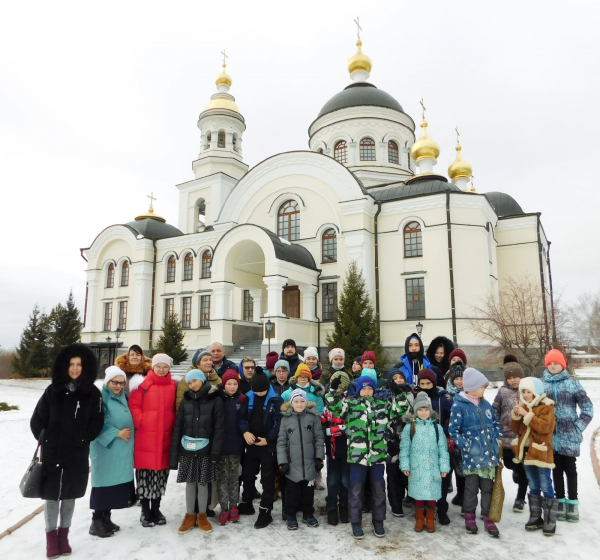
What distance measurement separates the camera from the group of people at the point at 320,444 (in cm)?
409

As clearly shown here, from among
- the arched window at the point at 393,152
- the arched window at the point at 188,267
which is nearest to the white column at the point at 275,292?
the arched window at the point at 188,267

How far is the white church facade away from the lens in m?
16.8

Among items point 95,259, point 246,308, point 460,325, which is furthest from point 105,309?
point 460,325

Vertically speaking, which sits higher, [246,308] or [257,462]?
[246,308]

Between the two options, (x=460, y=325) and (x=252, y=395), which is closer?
(x=252, y=395)

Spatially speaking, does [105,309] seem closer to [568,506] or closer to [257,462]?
[257,462]

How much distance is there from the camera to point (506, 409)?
466 centimetres

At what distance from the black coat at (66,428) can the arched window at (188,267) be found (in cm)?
1850

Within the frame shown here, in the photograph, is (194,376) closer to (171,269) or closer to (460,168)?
(171,269)

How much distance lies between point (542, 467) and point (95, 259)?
2418 centimetres

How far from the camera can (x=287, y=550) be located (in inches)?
151

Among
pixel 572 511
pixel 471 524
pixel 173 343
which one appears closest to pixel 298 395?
pixel 471 524

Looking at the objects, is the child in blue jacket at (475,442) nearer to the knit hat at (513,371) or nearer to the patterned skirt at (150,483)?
the knit hat at (513,371)

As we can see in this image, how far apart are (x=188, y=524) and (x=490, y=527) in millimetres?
2715
